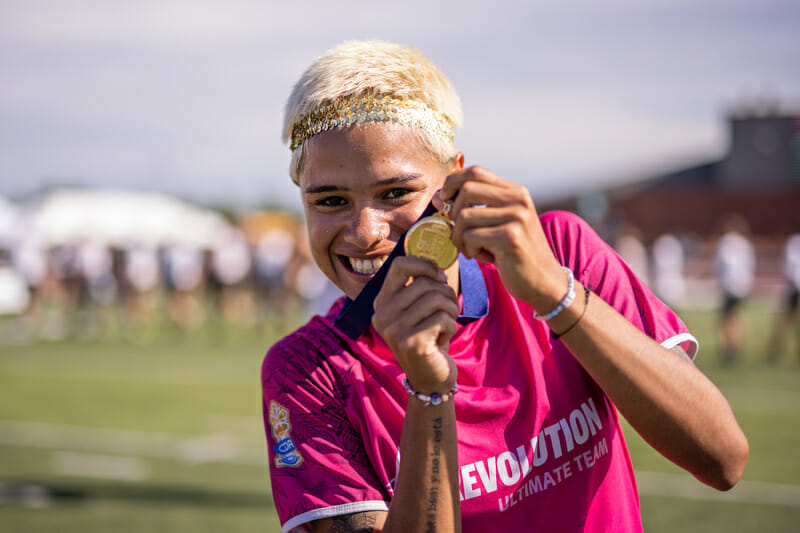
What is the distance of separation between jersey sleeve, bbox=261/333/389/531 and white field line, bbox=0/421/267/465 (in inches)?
245

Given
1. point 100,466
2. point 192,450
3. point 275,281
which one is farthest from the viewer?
point 275,281

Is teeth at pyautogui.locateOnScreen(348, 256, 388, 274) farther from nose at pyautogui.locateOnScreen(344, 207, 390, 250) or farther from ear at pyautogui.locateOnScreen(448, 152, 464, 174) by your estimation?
ear at pyautogui.locateOnScreen(448, 152, 464, 174)

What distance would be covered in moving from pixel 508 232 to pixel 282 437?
80 cm

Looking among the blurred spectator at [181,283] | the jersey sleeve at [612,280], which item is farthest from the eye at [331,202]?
the blurred spectator at [181,283]

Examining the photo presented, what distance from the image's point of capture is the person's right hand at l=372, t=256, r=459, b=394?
141 centimetres

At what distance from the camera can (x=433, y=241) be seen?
4.92ft

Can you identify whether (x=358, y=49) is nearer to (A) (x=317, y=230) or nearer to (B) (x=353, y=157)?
(B) (x=353, y=157)

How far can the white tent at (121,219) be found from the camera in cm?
4278

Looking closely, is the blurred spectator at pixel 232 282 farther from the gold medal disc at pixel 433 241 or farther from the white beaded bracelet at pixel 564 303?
the white beaded bracelet at pixel 564 303

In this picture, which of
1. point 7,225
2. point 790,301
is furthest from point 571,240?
point 7,225

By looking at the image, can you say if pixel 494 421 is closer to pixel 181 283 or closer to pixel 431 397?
pixel 431 397

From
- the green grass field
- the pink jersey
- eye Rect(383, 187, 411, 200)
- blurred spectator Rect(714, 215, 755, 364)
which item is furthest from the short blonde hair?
blurred spectator Rect(714, 215, 755, 364)

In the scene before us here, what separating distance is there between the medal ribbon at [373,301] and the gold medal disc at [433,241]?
0.69ft

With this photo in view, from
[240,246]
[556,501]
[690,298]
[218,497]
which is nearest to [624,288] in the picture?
[556,501]
